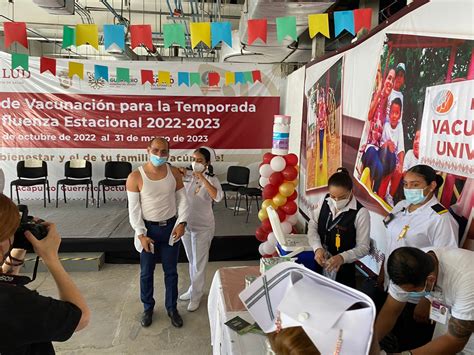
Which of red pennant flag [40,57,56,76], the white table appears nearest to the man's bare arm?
the white table

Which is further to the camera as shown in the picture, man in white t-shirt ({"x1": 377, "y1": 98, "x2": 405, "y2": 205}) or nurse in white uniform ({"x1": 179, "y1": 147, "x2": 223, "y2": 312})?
nurse in white uniform ({"x1": 179, "y1": 147, "x2": 223, "y2": 312})

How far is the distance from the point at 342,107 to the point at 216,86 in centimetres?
324

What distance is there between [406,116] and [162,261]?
207cm

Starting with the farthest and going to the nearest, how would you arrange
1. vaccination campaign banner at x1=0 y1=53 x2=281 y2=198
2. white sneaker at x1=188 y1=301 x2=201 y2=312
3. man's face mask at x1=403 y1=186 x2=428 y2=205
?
vaccination campaign banner at x1=0 y1=53 x2=281 y2=198 → white sneaker at x1=188 y1=301 x2=201 y2=312 → man's face mask at x1=403 y1=186 x2=428 y2=205

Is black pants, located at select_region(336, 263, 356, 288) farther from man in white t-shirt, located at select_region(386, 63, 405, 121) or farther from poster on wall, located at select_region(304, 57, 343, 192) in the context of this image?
poster on wall, located at select_region(304, 57, 343, 192)

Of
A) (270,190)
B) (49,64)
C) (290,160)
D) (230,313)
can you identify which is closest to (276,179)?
(270,190)

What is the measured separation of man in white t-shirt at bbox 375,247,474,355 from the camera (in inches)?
51.6

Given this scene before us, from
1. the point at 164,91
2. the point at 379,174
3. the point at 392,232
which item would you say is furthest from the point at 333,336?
the point at 164,91

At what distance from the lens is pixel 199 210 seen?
304 centimetres

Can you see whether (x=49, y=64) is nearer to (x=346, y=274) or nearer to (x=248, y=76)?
(x=248, y=76)

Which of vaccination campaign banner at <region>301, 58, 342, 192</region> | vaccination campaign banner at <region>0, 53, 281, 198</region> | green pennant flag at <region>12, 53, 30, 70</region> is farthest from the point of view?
vaccination campaign banner at <region>0, 53, 281, 198</region>

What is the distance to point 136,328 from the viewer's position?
9.45 ft

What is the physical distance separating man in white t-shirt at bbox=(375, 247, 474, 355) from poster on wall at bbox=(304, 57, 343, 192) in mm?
2445

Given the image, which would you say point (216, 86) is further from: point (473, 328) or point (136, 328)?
point (473, 328)
